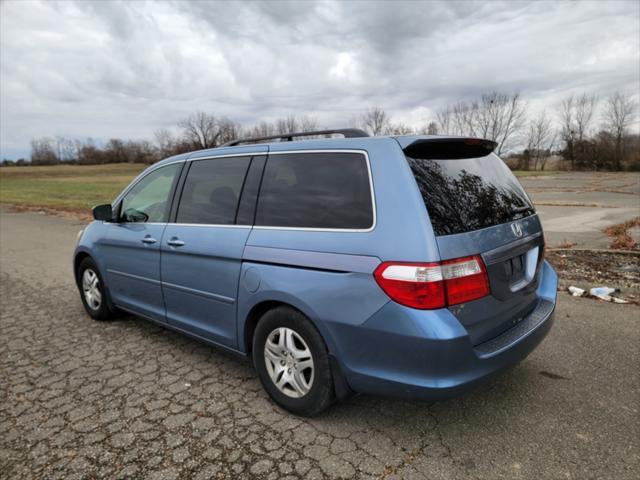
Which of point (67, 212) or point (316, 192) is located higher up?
point (316, 192)

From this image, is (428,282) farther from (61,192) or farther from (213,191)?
(61,192)

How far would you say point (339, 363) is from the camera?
2467mm

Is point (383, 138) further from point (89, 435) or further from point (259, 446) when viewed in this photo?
point (89, 435)

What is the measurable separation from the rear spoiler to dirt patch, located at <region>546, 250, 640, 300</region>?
132 inches

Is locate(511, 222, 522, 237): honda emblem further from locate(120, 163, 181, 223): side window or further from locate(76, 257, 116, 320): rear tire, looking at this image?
locate(76, 257, 116, 320): rear tire

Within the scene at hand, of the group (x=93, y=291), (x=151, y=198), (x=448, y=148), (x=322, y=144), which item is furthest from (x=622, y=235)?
(x=93, y=291)

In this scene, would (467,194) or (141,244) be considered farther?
(141,244)

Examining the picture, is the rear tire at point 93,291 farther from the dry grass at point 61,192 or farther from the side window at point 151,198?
the dry grass at point 61,192

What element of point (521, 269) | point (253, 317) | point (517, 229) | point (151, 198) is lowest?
point (253, 317)

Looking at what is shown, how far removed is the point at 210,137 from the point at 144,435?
87336 millimetres

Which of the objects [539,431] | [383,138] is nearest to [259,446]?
[539,431]

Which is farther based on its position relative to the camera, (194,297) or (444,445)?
(194,297)

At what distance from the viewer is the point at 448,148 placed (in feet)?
8.79

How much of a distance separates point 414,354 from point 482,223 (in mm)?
877
